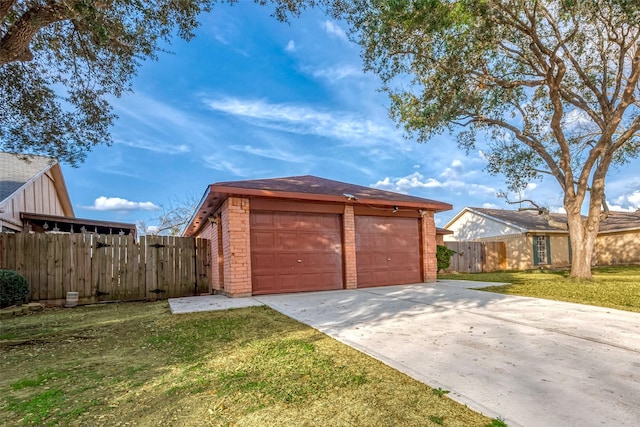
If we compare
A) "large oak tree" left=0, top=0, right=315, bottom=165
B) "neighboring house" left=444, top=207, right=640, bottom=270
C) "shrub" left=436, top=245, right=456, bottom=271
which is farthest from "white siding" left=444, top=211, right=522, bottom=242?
A: "large oak tree" left=0, top=0, right=315, bottom=165

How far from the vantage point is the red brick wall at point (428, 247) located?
10.7 m

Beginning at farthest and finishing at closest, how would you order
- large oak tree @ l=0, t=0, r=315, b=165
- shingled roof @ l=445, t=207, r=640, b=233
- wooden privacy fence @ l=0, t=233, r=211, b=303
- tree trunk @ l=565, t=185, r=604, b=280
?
shingled roof @ l=445, t=207, r=640, b=233
tree trunk @ l=565, t=185, r=604, b=280
wooden privacy fence @ l=0, t=233, r=211, b=303
large oak tree @ l=0, t=0, r=315, b=165

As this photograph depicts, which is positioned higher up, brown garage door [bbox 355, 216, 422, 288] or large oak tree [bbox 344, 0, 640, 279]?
large oak tree [bbox 344, 0, 640, 279]

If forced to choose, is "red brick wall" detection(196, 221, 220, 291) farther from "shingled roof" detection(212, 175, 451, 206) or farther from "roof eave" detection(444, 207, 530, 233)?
"roof eave" detection(444, 207, 530, 233)

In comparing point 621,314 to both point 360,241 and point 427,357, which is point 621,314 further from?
point 360,241

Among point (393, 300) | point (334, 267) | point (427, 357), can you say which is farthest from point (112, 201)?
point (427, 357)

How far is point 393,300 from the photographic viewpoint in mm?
6859

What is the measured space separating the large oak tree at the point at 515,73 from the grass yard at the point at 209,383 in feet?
23.9

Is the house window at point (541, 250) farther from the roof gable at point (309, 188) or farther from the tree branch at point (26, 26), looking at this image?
the tree branch at point (26, 26)

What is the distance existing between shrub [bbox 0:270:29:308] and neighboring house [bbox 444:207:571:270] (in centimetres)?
2206

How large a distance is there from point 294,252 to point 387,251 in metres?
3.10

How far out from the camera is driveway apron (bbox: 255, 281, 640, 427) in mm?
2266

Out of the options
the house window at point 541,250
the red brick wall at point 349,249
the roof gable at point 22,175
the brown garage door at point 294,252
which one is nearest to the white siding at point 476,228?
the house window at point 541,250

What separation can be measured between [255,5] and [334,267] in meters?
6.54
